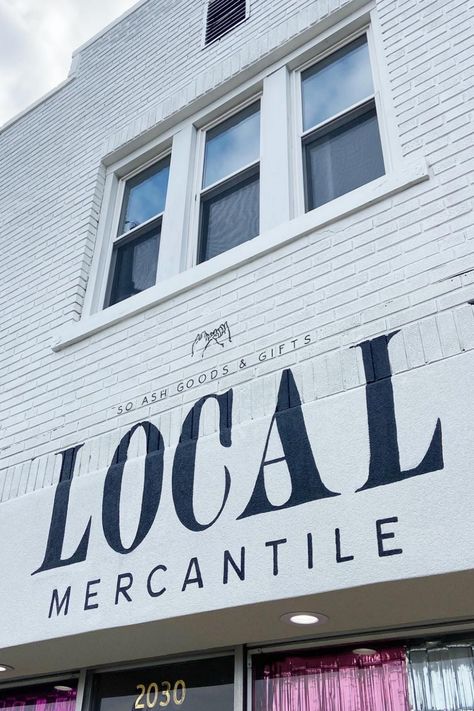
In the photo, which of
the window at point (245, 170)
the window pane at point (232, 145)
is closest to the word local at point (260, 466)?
the window at point (245, 170)

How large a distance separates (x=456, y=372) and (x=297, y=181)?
7.79 ft

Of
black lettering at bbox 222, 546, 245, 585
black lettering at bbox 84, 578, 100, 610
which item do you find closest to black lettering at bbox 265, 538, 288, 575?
black lettering at bbox 222, 546, 245, 585

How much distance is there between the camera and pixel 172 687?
399cm

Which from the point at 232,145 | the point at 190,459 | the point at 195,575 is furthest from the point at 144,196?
the point at 195,575

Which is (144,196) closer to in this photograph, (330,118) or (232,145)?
(232,145)

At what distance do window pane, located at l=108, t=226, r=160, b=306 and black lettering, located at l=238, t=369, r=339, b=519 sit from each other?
2.28m

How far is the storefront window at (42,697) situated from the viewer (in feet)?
14.5

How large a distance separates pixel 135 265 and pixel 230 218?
96cm

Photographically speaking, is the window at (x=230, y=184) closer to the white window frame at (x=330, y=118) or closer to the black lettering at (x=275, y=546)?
the white window frame at (x=330, y=118)

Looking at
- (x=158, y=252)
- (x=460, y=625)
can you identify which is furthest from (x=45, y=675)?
(x=158, y=252)

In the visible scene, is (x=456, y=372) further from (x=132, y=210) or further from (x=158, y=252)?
(x=132, y=210)

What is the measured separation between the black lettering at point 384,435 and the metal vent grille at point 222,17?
401 centimetres

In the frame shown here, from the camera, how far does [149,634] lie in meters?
3.68

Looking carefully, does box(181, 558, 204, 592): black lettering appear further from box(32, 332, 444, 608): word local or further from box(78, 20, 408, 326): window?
box(78, 20, 408, 326): window
